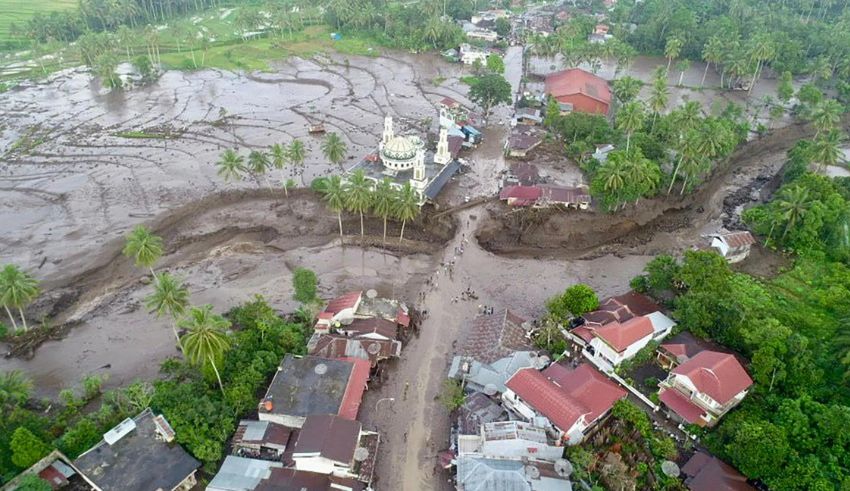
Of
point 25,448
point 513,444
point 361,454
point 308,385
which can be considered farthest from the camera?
point 308,385

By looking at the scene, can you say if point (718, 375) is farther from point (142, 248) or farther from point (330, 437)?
point (142, 248)

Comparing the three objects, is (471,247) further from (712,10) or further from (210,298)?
(712,10)

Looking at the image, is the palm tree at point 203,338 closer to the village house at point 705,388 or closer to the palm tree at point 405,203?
the palm tree at point 405,203

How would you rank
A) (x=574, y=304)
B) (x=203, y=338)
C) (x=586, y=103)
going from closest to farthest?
(x=203, y=338) < (x=574, y=304) < (x=586, y=103)

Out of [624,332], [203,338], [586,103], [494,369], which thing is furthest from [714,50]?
[203,338]

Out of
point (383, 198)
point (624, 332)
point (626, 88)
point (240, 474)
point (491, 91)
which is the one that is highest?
point (626, 88)

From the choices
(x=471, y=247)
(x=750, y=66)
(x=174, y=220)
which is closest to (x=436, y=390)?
(x=471, y=247)
